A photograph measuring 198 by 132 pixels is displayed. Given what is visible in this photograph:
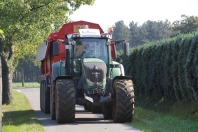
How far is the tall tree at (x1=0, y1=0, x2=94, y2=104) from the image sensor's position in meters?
22.9

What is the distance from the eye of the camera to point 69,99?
15.4 m

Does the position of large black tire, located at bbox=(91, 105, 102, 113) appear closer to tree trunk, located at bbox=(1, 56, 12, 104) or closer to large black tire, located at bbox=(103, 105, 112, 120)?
large black tire, located at bbox=(103, 105, 112, 120)

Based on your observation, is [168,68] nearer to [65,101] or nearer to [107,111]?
[107,111]

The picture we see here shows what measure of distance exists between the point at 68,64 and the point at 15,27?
789cm

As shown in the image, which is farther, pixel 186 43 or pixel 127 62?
pixel 127 62

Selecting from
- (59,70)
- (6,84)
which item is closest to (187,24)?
(6,84)

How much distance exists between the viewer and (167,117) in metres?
16.5

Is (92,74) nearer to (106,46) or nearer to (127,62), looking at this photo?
(106,46)

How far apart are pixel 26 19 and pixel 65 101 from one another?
9.93 meters

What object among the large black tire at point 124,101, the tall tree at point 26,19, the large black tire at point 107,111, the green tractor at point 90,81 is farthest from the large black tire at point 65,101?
the tall tree at point 26,19

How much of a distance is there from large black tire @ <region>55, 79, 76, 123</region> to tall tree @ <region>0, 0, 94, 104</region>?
8.11 metres

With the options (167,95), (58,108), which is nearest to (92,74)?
(58,108)

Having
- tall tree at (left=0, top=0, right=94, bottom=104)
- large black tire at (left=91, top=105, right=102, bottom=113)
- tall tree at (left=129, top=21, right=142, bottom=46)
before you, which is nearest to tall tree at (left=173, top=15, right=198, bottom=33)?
tall tree at (left=0, top=0, right=94, bottom=104)

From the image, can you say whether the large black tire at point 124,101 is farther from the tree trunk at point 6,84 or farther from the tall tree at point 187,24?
the tall tree at point 187,24
